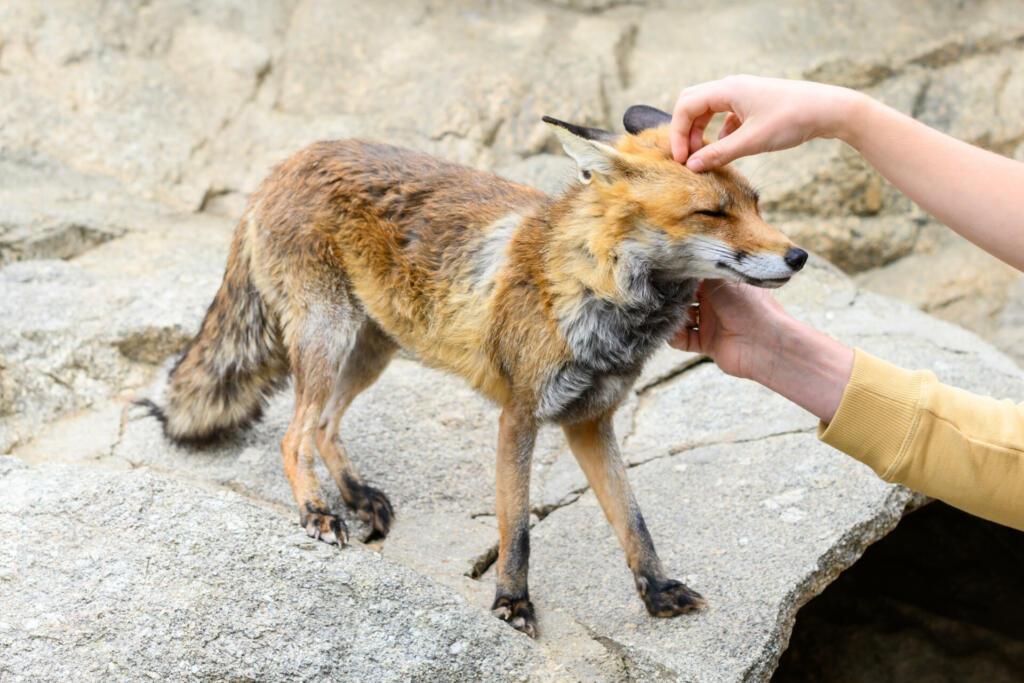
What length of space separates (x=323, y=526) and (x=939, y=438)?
1849 mm

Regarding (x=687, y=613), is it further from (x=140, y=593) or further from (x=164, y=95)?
(x=164, y=95)

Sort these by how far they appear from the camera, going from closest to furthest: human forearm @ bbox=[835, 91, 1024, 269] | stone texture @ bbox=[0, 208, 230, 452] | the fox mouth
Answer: human forearm @ bbox=[835, 91, 1024, 269], the fox mouth, stone texture @ bbox=[0, 208, 230, 452]

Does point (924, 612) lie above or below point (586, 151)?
below

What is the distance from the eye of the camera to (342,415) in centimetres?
374

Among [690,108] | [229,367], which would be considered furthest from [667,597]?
[229,367]

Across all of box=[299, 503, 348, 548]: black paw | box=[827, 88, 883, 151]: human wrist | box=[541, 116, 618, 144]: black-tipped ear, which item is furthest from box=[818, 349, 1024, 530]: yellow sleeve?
box=[299, 503, 348, 548]: black paw

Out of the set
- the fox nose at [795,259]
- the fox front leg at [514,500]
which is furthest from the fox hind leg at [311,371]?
the fox nose at [795,259]

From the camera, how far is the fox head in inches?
98.7

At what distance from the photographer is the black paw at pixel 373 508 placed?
3.43 m

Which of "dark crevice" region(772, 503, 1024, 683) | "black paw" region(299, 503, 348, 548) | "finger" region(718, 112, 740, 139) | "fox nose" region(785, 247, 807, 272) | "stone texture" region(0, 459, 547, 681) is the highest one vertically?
"finger" region(718, 112, 740, 139)

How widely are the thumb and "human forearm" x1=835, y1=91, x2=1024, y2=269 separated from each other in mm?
204

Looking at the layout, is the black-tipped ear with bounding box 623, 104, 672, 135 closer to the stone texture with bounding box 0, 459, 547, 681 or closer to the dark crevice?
the stone texture with bounding box 0, 459, 547, 681

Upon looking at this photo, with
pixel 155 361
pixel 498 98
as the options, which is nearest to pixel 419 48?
pixel 498 98

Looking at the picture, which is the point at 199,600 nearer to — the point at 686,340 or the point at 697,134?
the point at 686,340
